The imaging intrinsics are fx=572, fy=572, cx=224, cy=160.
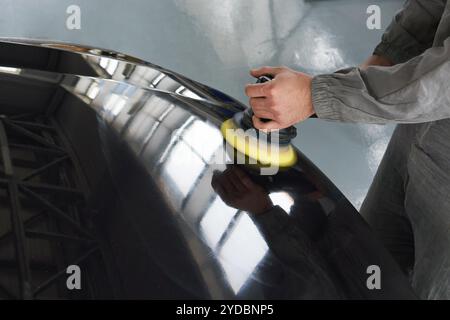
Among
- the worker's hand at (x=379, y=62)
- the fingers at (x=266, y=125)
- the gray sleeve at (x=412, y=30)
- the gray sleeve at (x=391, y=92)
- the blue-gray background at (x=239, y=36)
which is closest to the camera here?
the gray sleeve at (x=391, y=92)

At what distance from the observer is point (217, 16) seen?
3031 millimetres

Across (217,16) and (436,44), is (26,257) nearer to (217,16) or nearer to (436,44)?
(436,44)

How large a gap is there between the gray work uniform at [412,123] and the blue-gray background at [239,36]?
1180mm

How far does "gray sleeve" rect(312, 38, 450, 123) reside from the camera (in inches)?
37.9

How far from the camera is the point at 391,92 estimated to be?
3.25ft

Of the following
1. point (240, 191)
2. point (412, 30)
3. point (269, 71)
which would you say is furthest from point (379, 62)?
point (240, 191)

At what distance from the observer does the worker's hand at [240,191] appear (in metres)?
0.97

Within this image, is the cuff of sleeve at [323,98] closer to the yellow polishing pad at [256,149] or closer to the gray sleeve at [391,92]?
the gray sleeve at [391,92]

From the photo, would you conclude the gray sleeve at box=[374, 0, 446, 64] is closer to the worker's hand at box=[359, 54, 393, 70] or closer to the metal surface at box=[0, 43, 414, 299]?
the worker's hand at box=[359, 54, 393, 70]

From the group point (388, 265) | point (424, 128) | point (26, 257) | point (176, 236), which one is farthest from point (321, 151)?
point (26, 257)

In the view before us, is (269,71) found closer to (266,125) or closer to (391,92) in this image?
(266,125)

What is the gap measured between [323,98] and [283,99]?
0.07 metres

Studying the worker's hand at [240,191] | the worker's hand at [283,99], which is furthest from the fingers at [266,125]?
the worker's hand at [240,191]

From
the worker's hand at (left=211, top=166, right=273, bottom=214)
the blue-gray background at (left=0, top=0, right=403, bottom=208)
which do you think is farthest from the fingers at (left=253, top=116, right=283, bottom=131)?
the blue-gray background at (left=0, top=0, right=403, bottom=208)
